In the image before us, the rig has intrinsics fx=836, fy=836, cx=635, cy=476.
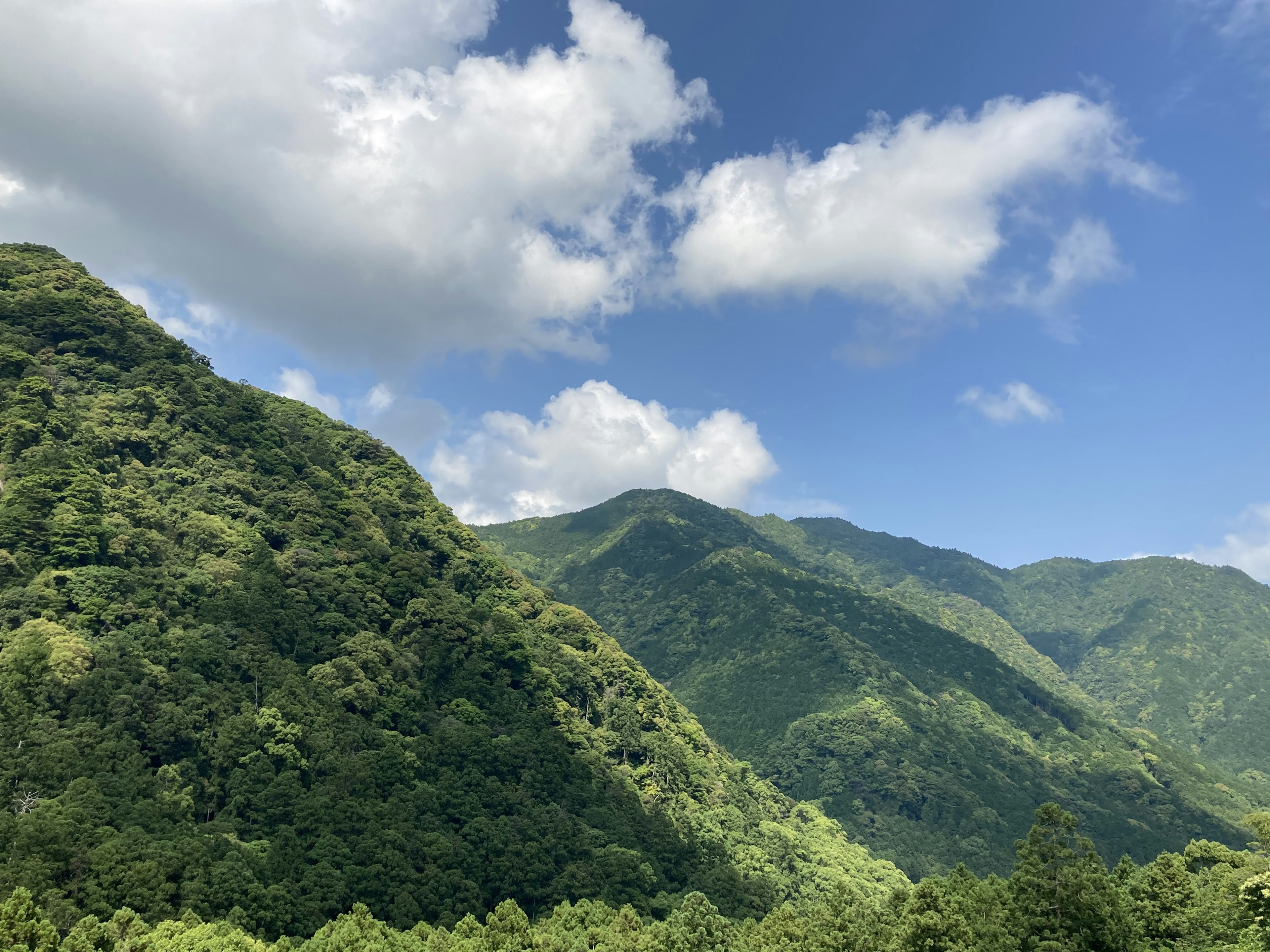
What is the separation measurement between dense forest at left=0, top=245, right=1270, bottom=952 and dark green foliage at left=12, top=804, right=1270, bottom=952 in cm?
26

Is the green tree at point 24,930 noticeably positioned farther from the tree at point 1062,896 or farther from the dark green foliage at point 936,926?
the tree at point 1062,896

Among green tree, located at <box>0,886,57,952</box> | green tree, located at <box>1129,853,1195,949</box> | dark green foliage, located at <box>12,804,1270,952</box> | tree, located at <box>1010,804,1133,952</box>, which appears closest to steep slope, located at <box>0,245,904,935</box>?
green tree, located at <box>0,886,57,952</box>

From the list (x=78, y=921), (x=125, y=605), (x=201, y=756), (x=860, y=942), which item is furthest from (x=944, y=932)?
(x=125, y=605)

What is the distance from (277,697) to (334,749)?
6732 mm

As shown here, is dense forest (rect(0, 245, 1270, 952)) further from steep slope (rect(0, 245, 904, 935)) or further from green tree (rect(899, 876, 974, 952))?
steep slope (rect(0, 245, 904, 935))

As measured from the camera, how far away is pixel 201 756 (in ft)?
219

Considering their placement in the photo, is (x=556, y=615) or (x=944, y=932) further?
(x=556, y=615)

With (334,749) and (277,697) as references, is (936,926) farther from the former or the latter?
(277,697)

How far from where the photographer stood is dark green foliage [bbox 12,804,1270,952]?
47906 mm

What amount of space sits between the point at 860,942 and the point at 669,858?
3762cm

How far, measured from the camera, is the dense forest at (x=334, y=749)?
2055 inches

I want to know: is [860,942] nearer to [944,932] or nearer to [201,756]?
[944,932]

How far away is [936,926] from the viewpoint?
4947cm

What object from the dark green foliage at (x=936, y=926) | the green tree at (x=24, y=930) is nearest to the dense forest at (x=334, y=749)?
the green tree at (x=24, y=930)
